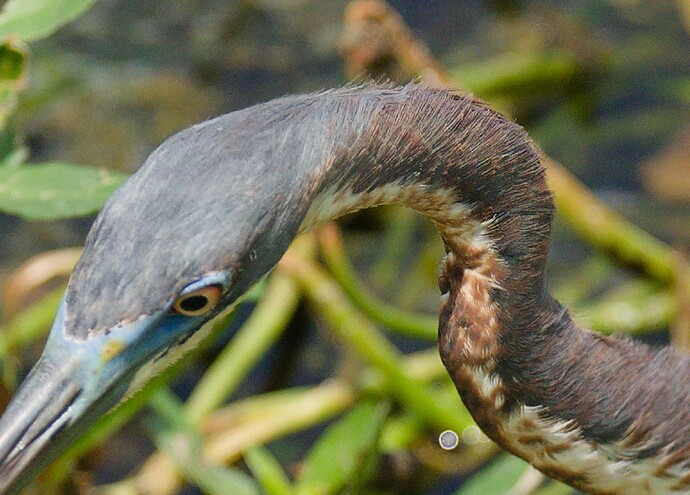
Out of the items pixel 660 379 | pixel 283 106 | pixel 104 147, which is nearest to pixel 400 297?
A: pixel 104 147

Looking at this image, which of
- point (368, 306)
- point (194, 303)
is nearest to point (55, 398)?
point (194, 303)

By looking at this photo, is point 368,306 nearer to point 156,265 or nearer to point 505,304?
point 505,304

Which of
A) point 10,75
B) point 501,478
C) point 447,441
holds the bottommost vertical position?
point 447,441

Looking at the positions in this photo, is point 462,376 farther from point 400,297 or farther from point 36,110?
point 36,110

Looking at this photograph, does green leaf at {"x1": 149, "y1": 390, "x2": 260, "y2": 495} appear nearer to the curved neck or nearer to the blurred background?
the blurred background

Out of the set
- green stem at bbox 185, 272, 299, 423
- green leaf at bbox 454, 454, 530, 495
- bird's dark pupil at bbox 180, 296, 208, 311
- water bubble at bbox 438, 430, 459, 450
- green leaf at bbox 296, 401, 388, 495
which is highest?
bird's dark pupil at bbox 180, 296, 208, 311

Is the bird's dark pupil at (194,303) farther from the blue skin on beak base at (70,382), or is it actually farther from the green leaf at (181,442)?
the green leaf at (181,442)

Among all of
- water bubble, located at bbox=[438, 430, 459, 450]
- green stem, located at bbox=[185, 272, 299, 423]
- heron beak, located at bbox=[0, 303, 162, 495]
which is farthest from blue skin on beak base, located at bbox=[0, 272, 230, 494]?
water bubble, located at bbox=[438, 430, 459, 450]

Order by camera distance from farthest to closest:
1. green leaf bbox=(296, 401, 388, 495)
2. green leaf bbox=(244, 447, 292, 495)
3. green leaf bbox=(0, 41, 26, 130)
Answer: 1. green leaf bbox=(296, 401, 388, 495)
2. green leaf bbox=(244, 447, 292, 495)
3. green leaf bbox=(0, 41, 26, 130)
